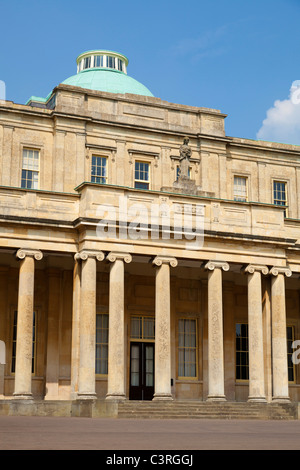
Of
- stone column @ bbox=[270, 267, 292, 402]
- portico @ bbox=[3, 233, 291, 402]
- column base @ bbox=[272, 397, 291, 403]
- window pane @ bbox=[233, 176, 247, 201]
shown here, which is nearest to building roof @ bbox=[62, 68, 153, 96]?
window pane @ bbox=[233, 176, 247, 201]

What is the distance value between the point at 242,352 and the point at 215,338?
7408mm

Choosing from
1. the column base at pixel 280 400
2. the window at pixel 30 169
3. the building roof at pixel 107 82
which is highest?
the building roof at pixel 107 82

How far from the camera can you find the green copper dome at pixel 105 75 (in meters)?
40.8

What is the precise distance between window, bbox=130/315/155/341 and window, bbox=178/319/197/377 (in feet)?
5.28

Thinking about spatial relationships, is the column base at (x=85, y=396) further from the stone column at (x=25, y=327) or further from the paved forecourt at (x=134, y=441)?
the paved forecourt at (x=134, y=441)

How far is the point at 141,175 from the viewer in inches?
1494

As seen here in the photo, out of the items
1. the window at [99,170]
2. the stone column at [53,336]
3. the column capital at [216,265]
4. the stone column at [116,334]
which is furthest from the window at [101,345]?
the window at [99,170]

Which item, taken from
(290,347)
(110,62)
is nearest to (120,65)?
(110,62)

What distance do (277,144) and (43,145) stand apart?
44.7 ft

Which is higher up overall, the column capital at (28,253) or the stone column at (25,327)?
the column capital at (28,253)

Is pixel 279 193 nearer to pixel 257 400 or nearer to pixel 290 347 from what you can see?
pixel 290 347

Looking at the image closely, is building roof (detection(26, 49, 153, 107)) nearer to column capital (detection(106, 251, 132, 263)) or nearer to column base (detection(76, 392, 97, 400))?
column capital (detection(106, 251, 132, 263))

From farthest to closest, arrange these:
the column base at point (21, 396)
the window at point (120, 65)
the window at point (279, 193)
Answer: the window at point (120, 65), the window at point (279, 193), the column base at point (21, 396)

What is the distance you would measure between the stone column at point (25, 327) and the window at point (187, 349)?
987cm
